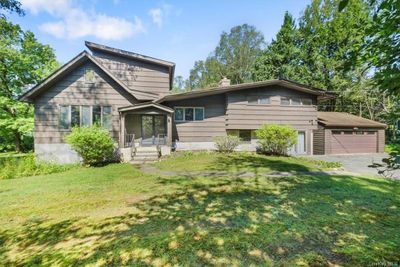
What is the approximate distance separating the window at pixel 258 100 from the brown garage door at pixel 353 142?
250 inches

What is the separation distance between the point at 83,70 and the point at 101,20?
448cm

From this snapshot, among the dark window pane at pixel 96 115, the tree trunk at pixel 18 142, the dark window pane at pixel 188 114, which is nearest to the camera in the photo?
the dark window pane at pixel 96 115

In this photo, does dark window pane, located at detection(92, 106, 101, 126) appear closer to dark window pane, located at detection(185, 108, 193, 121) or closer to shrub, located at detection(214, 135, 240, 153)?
dark window pane, located at detection(185, 108, 193, 121)

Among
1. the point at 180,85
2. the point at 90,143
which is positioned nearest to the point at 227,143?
the point at 90,143

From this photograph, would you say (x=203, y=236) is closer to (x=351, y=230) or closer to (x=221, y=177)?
(x=351, y=230)

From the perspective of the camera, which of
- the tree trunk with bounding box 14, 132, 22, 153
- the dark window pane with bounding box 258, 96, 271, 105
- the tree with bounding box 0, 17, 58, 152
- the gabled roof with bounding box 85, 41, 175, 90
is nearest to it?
the gabled roof with bounding box 85, 41, 175, 90

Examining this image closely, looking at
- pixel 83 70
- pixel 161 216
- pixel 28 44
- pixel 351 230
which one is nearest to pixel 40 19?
pixel 83 70

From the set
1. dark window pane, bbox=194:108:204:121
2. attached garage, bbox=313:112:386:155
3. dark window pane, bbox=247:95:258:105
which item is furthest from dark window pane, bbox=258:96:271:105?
attached garage, bbox=313:112:386:155

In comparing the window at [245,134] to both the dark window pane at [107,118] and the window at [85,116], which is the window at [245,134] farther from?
the window at [85,116]

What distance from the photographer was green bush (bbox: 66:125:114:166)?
11.9 meters

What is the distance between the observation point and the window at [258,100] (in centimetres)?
1647

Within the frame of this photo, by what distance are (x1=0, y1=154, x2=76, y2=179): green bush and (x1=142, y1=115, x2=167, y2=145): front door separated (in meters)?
4.72

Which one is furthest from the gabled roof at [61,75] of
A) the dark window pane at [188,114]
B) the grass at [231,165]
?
the grass at [231,165]

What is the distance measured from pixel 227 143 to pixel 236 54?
98.8 feet
